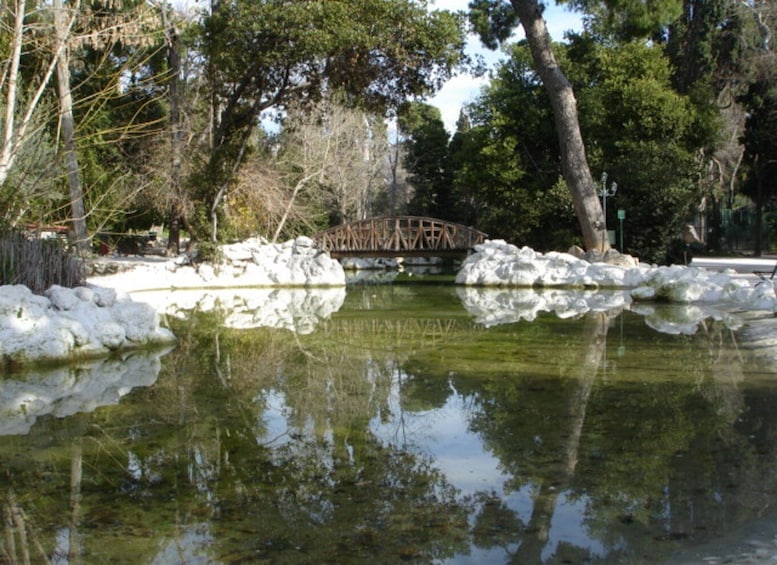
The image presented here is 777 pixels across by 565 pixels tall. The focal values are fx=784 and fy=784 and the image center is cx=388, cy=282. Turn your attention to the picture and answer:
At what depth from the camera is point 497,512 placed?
11.5 ft

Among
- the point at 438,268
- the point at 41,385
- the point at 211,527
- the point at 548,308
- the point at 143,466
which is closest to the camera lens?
the point at 211,527

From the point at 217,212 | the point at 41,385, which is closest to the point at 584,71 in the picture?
the point at 217,212

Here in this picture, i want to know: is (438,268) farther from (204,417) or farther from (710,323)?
(204,417)

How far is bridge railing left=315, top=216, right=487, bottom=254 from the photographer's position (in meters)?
22.1

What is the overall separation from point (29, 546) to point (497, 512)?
195 cm

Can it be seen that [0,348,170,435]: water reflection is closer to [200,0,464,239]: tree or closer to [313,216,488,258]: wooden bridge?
[200,0,464,239]: tree

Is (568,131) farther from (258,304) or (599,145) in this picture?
(258,304)

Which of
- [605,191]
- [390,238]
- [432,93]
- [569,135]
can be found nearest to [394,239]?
[390,238]

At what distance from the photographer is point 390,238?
892 inches

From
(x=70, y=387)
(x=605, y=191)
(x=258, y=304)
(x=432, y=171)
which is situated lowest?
(x=70, y=387)

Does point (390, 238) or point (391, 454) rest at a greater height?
point (390, 238)

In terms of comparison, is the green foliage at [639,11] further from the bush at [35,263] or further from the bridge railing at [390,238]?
the bush at [35,263]

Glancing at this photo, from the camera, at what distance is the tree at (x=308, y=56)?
1756cm

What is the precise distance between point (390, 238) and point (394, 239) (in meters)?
0.13
